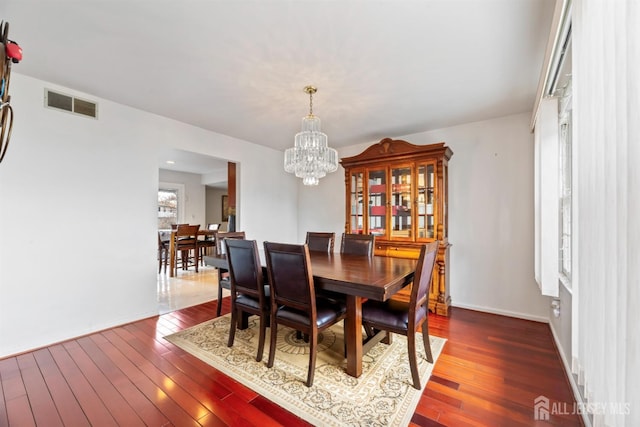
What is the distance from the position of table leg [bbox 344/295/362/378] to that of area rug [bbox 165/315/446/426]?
71 mm

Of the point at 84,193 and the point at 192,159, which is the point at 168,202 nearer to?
the point at 192,159

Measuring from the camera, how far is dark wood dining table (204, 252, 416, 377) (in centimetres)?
169

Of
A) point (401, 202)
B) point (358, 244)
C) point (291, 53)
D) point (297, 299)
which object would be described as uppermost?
point (291, 53)

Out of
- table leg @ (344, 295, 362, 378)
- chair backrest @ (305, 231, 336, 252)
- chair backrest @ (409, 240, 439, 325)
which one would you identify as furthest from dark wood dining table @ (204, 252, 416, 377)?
chair backrest @ (305, 231, 336, 252)

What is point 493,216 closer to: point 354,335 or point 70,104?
point 354,335

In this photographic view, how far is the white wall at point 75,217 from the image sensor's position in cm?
234

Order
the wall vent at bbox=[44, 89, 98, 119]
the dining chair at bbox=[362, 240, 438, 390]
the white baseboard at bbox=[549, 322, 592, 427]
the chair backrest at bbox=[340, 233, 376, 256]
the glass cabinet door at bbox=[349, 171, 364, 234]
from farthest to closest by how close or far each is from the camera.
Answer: the glass cabinet door at bbox=[349, 171, 364, 234], the chair backrest at bbox=[340, 233, 376, 256], the wall vent at bbox=[44, 89, 98, 119], the dining chair at bbox=[362, 240, 438, 390], the white baseboard at bbox=[549, 322, 592, 427]

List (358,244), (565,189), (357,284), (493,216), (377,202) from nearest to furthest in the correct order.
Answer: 1. (357,284)
2. (565,189)
3. (358,244)
4. (493,216)
5. (377,202)

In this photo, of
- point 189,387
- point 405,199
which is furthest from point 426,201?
point 189,387

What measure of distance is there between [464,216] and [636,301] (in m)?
3.01

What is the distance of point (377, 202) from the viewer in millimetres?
3775

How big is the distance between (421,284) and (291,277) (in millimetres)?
953

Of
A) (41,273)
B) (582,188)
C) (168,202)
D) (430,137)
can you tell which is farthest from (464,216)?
(168,202)

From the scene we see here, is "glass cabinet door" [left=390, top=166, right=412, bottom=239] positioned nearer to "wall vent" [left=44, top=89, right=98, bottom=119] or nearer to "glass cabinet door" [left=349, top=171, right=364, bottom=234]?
"glass cabinet door" [left=349, top=171, right=364, bottom=234]
